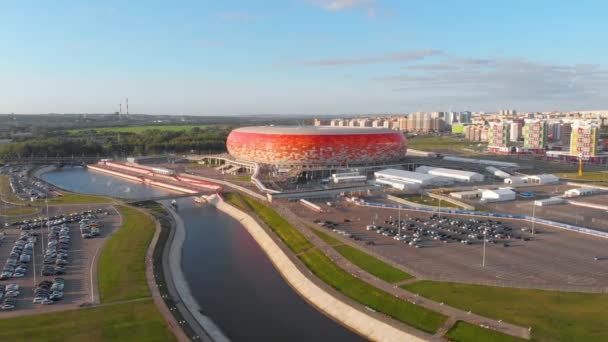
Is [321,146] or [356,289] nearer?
[356,289]

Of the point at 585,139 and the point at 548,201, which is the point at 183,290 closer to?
the point at 548,201

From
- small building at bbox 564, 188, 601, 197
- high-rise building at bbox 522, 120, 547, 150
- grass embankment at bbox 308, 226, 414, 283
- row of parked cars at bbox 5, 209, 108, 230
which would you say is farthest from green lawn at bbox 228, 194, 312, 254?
high-rise building at bbox 522, 120, 547, 150

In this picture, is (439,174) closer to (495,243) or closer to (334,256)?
Answer: (495,243)

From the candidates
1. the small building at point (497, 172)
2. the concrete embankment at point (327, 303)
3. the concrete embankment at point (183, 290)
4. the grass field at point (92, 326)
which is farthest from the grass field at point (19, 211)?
the small building at point (497, 172)

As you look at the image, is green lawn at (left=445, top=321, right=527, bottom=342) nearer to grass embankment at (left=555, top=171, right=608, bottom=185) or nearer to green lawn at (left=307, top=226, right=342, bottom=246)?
green lawn at (left=307, top=226, right=342, bottom=246)

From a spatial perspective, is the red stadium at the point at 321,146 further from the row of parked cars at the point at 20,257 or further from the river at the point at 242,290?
the row of parked cars at the point at 20,257

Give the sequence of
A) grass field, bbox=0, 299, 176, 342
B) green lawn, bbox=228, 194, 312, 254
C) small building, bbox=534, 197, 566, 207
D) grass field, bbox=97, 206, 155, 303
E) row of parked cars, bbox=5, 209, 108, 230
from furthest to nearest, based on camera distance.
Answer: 1. small building, bbox=534, 197, 566, 207
2. row of parked cars, bbox=5, 209, 108, 230
3. green lawn, bbox=228, 194, 312, 254
4. grass field, bbox=97, 206, 155, 303
5. grass field, bbox=0, 299, 176, 342

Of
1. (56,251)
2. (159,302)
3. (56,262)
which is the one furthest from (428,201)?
(56,262)
